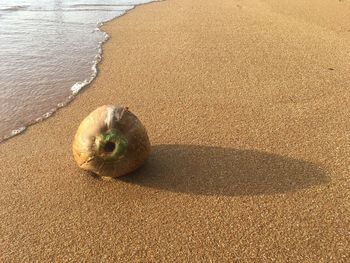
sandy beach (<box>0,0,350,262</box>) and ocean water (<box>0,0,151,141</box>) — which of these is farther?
ocean water (<box>0,0,151,141</box>)

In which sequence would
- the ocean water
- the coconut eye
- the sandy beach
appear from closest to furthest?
the sandy beach
the coconut eye
the ocean water

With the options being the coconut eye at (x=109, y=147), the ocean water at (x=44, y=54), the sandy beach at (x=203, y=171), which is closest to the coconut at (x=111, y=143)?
the coconut eye at (x=109, y=147)

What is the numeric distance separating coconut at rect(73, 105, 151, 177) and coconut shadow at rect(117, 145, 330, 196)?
18 centimetres

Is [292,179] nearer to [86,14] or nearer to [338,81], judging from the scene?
[338,81]

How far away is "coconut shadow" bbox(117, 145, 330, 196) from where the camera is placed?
9.68 feet

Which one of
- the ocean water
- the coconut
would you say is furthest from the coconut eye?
the ocean water

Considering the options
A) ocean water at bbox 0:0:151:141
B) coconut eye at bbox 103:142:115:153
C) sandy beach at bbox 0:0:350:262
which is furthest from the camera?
ocean water at bbox 0:0:151:141

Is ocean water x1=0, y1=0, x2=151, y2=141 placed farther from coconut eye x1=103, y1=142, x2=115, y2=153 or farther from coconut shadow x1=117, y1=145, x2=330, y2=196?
coconut shadow x1=117, y1=145, x2=330, y2=196

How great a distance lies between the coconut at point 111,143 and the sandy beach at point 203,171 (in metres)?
0.15

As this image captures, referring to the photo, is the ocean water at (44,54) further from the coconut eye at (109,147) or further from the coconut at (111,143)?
the coconut eye at (109,147)

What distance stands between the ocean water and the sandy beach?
285mm

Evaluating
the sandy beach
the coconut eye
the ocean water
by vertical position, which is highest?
the coconut eye

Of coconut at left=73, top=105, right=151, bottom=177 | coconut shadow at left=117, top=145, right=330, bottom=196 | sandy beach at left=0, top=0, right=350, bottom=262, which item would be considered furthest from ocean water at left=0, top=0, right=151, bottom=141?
coconut shadow at left=117, top=145, right=330, bottom=196

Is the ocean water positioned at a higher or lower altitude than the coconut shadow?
lower
